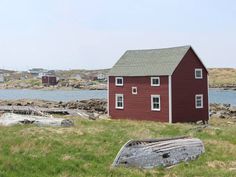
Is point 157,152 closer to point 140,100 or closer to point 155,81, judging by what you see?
point 155,81

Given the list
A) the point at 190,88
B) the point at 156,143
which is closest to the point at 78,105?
the point at 190,88

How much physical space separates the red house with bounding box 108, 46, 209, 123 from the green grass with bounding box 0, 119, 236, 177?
15.1 metres

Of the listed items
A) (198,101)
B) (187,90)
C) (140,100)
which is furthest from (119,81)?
(198,101)

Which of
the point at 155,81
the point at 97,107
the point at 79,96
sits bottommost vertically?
the point at 97,107

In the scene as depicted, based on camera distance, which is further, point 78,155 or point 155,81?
point 155,81

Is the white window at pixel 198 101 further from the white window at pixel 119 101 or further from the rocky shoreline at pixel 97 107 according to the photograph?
the rocky shoreline at pixel 97 107

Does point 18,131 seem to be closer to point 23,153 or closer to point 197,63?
point 23,153

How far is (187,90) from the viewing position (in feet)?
133

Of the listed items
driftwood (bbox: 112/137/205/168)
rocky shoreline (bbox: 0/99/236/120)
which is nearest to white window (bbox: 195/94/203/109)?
rocky shoreline (bbox: 0/99/236/120)

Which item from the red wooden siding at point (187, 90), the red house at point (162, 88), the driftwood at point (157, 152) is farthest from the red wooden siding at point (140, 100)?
the driftwood at point (157, 152)

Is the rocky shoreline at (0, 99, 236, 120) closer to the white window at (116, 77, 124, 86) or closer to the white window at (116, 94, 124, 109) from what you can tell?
the white window at (116, 94, 124, 109)

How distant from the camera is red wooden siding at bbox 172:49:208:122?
39406mm

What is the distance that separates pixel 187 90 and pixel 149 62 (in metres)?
4.79

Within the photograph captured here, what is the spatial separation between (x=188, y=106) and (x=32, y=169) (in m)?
27.3
